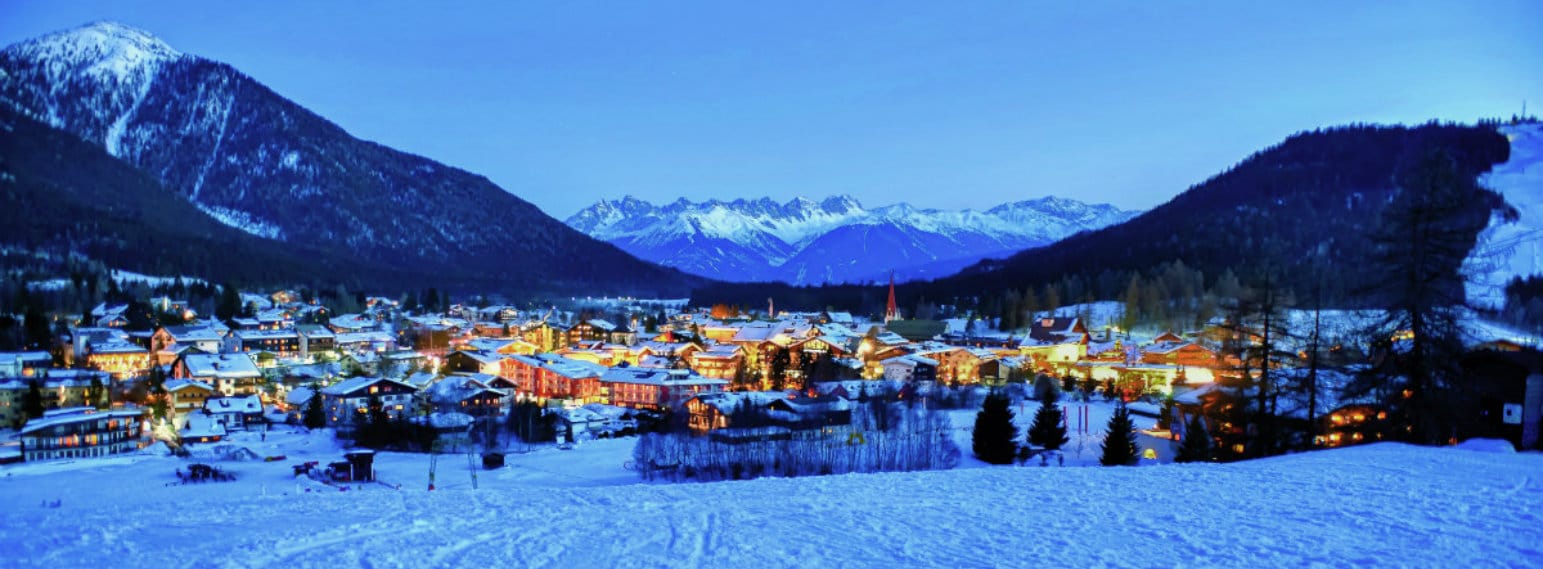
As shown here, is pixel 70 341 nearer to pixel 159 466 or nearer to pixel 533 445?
pixel 159 466

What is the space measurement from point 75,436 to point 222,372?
13719 mm

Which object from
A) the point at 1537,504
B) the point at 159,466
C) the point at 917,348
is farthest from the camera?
the point at 917,348

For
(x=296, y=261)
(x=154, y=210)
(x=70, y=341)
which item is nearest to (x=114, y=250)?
(x=296, y=261)

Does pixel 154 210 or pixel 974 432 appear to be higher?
pixel 154 210

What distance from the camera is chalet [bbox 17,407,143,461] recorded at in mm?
30281

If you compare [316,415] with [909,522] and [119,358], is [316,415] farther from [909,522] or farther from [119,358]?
[909,522]

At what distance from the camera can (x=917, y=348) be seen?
57531 millimetres

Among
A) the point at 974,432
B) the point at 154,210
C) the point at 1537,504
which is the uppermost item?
the point at 154,210

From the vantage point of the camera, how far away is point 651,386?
41531mm

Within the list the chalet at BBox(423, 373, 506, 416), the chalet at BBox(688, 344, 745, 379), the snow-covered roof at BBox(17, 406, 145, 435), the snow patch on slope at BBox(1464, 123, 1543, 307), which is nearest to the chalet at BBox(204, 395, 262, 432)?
the snow-covered roof at BBox(17, 406, 145, 435)

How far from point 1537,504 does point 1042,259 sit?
11279 centimetres

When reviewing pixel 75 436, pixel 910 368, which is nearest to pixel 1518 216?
pixel 910 368

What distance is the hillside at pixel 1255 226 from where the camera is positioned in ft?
279

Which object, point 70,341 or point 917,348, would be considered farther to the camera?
point 917,348
